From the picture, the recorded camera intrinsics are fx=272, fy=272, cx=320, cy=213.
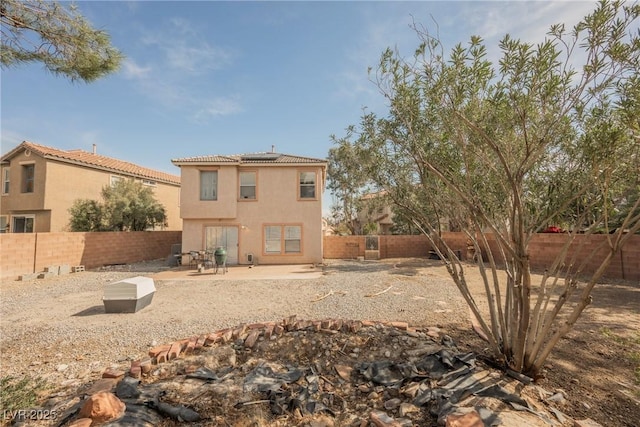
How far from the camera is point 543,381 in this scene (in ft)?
10.4

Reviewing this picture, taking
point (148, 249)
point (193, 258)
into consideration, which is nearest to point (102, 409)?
point (193, 258)

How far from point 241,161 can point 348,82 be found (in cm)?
1000

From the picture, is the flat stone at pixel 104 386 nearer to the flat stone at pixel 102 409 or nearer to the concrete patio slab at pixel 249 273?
the flat stone at pixel 102 409

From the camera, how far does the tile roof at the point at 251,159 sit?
1400 cm

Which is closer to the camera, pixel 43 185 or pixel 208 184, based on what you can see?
pixel 208 184

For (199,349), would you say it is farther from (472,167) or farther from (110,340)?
(472,167)

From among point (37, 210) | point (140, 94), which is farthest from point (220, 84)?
point (37, 210)

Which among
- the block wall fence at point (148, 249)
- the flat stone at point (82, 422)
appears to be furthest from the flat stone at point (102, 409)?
the block wall fence at point (148, 249)

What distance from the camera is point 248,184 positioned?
14.9 meters

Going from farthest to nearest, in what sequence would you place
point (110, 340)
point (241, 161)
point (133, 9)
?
point (241, 161) < point (133, 9) < point (110, 340)

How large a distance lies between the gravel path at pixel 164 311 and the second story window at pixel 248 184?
5905 millimetres

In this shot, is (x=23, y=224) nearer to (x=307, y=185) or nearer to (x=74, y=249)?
(x=74, y=249)

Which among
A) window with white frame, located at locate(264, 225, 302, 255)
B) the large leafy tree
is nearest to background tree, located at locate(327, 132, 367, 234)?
window with white frame, located at locate(264, 225, 302, 255)

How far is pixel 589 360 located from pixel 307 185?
12.6 meters
